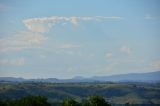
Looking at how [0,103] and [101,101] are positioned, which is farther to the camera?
[0,103]

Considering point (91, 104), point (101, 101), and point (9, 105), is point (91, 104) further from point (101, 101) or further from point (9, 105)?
point (9, 105)

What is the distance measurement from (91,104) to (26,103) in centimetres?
2245

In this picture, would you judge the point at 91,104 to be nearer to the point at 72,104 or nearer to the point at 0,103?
the point at 72,104

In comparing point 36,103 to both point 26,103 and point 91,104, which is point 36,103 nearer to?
point 26,103

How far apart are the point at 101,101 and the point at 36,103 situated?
22.4 meters

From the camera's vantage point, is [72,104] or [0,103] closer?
[72,104]

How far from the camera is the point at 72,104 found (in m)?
146

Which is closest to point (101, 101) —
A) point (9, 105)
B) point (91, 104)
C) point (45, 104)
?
point (91, 104)

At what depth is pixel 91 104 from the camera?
14888 cm

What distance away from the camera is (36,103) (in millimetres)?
145625

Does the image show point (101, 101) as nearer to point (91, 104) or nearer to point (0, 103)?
point (91, 104)

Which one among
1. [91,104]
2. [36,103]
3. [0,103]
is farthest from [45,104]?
[0,103]

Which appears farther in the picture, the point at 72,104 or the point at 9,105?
the point at 9,105

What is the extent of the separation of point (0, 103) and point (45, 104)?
93.3ft
